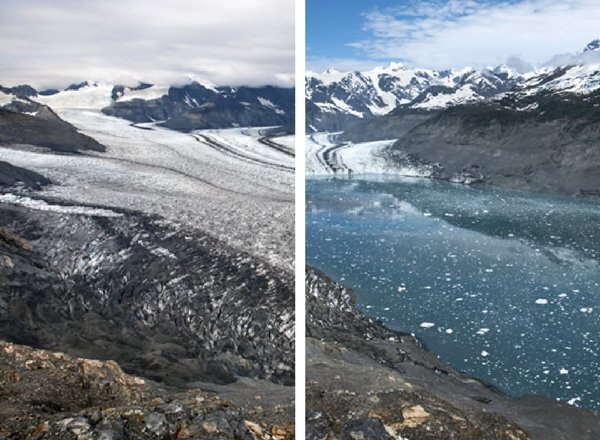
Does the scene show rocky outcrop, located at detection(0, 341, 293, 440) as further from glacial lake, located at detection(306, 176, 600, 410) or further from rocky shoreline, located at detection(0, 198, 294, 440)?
glacial lake, located at detection(306, 176, 600, 410)

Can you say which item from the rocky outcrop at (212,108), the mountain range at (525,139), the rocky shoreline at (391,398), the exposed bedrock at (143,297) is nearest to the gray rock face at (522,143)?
the mountain range at (525,139)

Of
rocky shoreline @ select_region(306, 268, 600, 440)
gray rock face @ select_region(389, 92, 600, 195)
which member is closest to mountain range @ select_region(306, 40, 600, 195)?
gray rock face @ select_region(389, 92, 600, 195)

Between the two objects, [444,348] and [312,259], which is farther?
[312,259]

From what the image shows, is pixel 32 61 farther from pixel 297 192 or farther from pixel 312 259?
pixel 312 259

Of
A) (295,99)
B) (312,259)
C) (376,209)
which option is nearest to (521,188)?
(376,209)

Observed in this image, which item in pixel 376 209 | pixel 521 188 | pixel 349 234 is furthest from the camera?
pixel 521 188

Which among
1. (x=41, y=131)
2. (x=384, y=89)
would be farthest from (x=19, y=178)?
(x=384, y=89)
